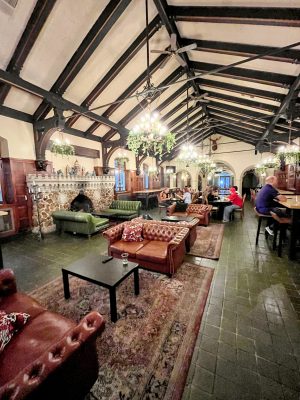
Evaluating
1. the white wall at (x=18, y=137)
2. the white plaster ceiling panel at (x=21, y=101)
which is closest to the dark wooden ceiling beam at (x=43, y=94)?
the white plaster ceiling panel at (x=21, y=101)

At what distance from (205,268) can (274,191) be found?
2.68 metres

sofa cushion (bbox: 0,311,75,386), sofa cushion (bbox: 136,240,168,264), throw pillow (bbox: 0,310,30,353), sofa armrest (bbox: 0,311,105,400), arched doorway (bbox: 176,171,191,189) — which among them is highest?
arched doorway (bbox: 176,171,191,189)

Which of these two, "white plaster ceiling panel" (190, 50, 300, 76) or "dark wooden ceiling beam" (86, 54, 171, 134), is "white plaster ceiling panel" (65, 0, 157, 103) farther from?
"white plaster ceiling panel" (190, 50, 300, 76)

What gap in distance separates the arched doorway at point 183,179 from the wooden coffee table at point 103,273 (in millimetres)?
14740

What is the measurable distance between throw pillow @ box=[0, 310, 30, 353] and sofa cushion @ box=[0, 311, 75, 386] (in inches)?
1.6

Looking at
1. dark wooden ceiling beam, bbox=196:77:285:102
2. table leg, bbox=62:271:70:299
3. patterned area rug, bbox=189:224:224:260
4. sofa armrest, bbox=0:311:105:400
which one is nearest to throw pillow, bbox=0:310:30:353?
sofa armrest, bbox=0:311:105:400

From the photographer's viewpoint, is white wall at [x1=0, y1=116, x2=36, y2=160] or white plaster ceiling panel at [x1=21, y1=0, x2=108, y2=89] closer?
white plaster ceiling panel at [x1=21, y1=0, x2=108, y2=89]

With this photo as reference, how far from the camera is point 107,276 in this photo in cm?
234

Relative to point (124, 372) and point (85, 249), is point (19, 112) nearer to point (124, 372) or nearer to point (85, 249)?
point (85, 249)

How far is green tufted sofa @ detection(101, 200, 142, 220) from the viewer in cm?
683

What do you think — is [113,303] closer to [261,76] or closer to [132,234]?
[132,234]

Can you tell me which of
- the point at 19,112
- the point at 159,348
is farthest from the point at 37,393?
the point at 19,112

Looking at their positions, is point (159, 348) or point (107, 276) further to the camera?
point (107, 276)

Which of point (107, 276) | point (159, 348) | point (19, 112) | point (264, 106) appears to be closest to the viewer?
point (159, 348)
